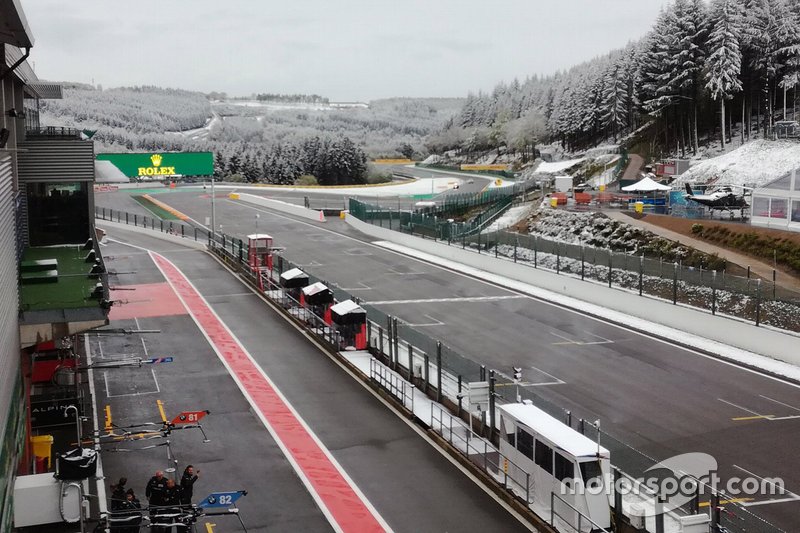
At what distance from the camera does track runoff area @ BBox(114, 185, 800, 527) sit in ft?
77.2

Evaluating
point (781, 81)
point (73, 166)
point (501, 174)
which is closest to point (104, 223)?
point (73, 166)

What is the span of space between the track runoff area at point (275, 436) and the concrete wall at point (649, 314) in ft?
48.8

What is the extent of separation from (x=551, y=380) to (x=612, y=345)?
6.30 m

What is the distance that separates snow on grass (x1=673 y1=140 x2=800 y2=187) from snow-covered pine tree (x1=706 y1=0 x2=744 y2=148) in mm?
12179

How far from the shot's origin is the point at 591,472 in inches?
670

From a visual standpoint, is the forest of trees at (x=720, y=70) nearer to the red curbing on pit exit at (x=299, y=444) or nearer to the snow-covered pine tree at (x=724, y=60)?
the snow-covered pine tree at (x=724, y=60)

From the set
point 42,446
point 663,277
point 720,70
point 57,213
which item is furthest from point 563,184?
point 42,446

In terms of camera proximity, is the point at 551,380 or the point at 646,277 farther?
the point at 646,277

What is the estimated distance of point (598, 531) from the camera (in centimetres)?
1648

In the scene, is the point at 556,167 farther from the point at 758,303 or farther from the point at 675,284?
the point at 758,303

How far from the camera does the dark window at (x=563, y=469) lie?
17.1 m

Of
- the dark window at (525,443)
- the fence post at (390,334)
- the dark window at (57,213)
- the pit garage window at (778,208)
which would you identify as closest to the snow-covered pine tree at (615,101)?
the pit garage window at (778,208)

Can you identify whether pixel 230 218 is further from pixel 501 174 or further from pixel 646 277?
pixel 501 174

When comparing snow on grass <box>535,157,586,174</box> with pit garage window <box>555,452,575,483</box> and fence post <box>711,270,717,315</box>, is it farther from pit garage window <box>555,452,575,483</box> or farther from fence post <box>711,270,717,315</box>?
pit garage window <box>555,452,575,483</box>
